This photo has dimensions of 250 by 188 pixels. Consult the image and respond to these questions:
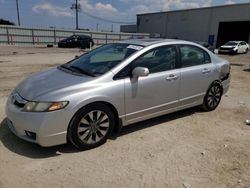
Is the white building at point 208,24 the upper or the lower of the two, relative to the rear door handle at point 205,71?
→ upper

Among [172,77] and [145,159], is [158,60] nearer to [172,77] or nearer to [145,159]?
[172,77]

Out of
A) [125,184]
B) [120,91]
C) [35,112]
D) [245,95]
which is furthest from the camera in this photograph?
[245,95]

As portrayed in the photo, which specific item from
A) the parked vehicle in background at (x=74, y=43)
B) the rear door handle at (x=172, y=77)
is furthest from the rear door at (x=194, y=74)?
the parked vehicle in background at (x=74, y=43)

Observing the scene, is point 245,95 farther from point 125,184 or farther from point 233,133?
point 125,184

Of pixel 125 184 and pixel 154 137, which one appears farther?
pixel 154 137

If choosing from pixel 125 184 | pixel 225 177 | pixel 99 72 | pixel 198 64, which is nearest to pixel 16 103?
pixel 99 72

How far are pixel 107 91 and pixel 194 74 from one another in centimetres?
197

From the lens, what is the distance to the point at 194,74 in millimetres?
4707

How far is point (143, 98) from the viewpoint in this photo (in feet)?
13.2

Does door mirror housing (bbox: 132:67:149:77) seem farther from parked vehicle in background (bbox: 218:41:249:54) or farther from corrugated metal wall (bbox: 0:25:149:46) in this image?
corrugated metal wall (bbox: 0:25:149:46)

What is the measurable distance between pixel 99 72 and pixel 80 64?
0.72m

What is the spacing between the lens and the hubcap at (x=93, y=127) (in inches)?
137

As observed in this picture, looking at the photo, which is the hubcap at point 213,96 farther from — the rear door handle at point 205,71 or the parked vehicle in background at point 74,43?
the parked vehicle in background at point 74,43

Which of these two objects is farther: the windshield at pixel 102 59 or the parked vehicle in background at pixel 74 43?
the parked vehicle in background at pixel 74 43
